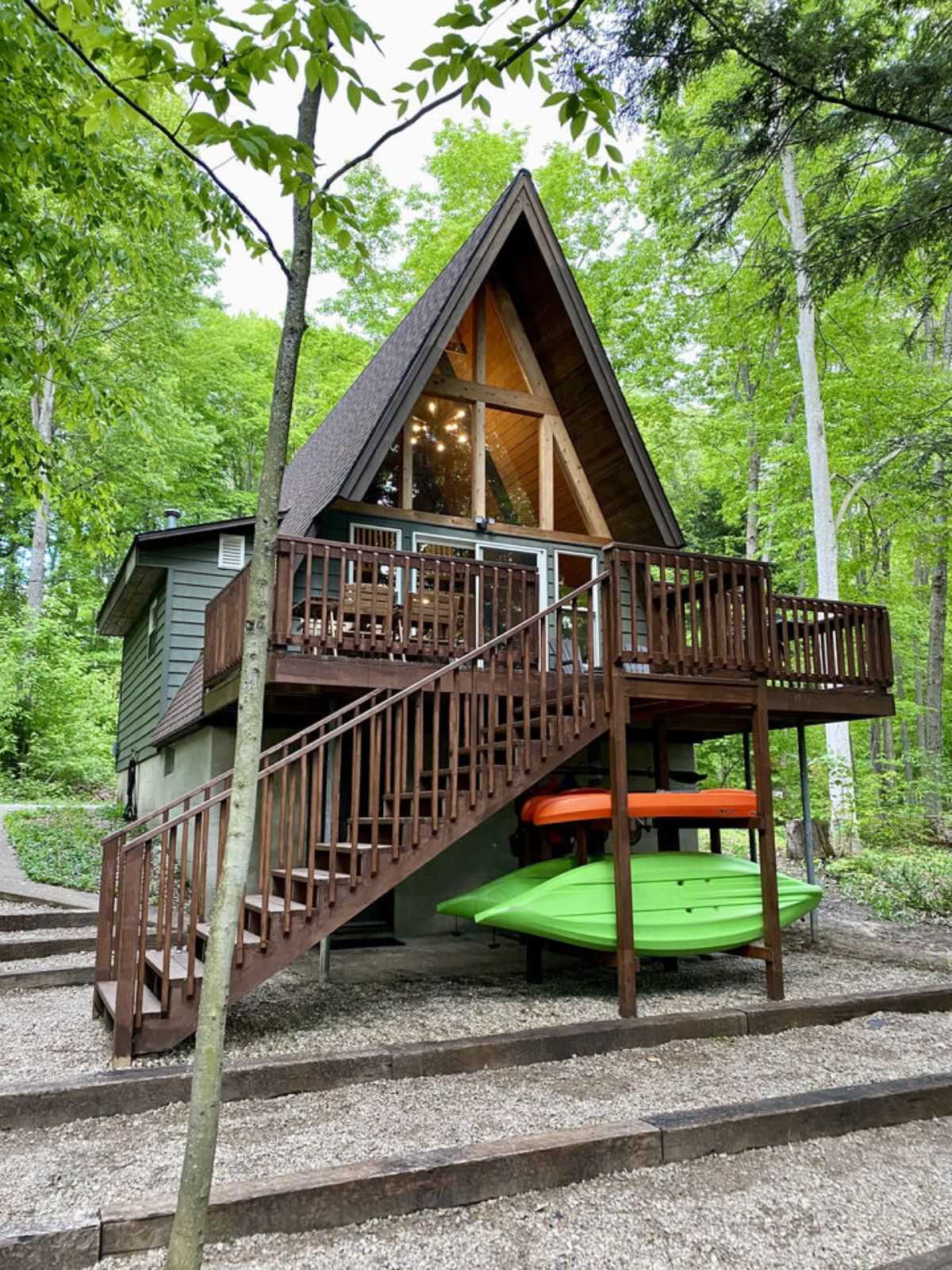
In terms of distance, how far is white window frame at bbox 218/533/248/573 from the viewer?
12.1 m

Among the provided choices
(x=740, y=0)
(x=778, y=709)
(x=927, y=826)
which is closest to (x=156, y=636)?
(x=778, y=709)

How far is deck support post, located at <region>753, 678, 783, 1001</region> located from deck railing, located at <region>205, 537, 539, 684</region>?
250 cm

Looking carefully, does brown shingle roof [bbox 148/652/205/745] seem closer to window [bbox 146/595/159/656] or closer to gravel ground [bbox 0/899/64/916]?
window [bbox 146/595/159/656]

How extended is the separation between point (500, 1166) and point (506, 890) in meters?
3.91

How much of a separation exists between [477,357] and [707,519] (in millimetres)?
18321

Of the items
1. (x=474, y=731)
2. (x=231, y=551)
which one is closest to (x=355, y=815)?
(x=474, y=731)

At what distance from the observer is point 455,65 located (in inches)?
121

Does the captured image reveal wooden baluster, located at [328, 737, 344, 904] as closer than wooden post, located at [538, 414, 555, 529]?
Yes

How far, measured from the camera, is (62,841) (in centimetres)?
1230

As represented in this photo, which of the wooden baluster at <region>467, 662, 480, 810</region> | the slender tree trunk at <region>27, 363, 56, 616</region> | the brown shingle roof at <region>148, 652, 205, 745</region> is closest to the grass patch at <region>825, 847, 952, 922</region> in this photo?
the wooden baluster at <region>467, 662, 480, 810</region>

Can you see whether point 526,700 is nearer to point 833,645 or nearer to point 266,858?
point 266,858

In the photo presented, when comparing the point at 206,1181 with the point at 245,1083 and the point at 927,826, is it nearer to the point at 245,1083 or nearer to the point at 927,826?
the point at 245,1083

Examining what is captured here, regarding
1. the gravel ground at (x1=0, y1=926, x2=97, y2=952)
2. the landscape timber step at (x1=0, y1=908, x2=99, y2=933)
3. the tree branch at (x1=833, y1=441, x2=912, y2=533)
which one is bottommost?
the gravel ground at (x1=0, y1=926, x2=97, y2=952)

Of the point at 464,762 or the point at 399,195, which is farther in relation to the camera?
the point at 399,195
